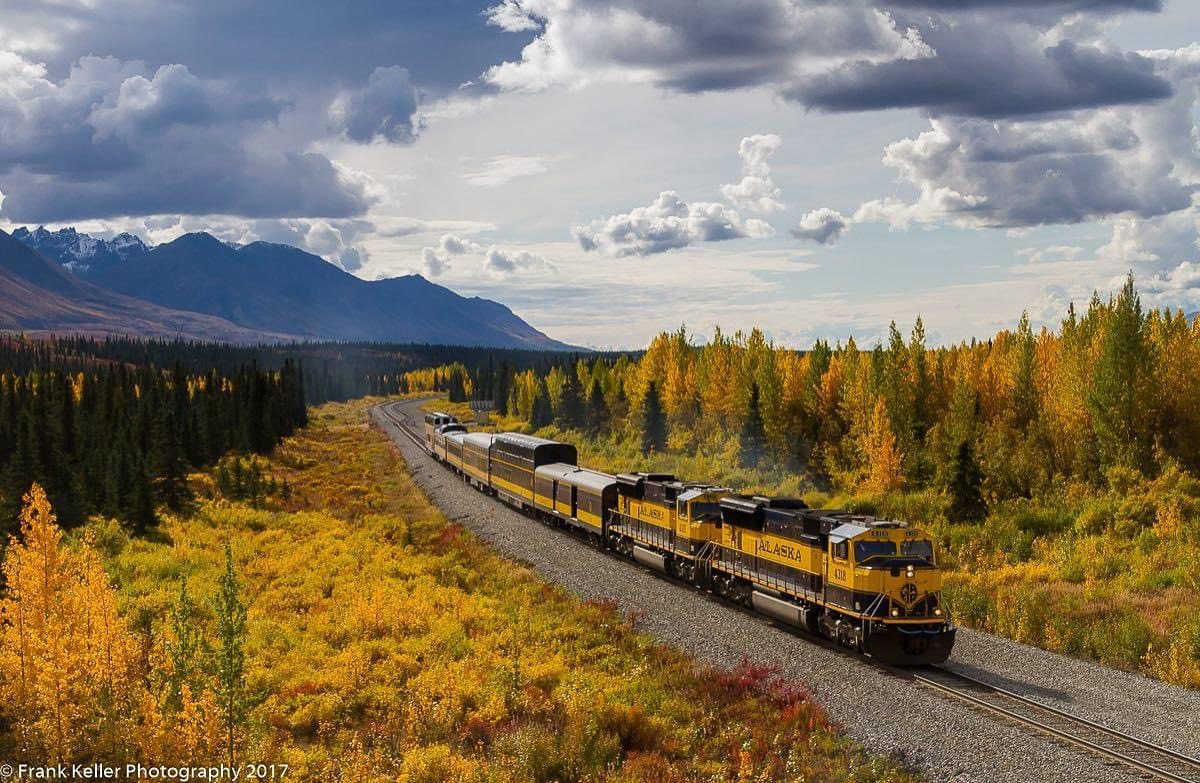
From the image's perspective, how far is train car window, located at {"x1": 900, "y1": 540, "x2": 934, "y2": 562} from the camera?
26298 mm

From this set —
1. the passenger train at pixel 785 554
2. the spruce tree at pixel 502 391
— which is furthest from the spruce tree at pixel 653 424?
the spruce tree at pixel 502 391

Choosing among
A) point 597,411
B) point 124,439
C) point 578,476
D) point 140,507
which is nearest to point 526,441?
point 578,476

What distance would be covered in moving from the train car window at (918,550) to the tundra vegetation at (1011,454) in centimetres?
654

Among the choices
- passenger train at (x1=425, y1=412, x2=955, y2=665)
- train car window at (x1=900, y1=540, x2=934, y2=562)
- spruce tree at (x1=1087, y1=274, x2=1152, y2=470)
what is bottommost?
passenger train at (x1=425, y1=412, x2=955, y2=665)

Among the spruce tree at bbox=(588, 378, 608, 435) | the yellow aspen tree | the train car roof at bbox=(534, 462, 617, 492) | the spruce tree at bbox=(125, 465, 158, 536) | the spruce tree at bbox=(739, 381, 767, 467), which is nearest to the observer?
the train car roof at bbox=(534, 462, 617, 492)

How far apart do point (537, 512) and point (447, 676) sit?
31689mm

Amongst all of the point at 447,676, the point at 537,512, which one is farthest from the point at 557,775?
the point at 537,512

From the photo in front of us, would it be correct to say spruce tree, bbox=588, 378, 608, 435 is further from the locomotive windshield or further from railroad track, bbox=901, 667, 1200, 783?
railroad track, bbox=901, 667, 1200, 783

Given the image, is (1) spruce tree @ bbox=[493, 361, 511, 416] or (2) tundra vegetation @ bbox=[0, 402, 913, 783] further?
(1) spruce tree @ bbox=[493, 361, 511, 416]

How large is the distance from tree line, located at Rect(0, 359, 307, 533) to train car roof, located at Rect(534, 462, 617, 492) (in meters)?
22.8

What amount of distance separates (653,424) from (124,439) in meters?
54.1

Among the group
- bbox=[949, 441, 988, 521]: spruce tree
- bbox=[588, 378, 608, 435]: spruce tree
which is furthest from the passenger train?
bbox=[588, 378, 608, 435]: spruce tree

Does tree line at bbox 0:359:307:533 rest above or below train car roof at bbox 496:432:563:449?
below

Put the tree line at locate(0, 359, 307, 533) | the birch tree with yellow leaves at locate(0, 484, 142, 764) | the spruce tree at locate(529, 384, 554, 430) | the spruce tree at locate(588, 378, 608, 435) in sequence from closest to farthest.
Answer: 1. the birch tree with yellow leaves at locate(0, 484, 142, 764)
2. the tree line at locate(0, 359, 307, 533)
3. the spruce tree at locate(588, 378, 608, 435)
4. the spruce tree at locate(529, 384, 554, 430)
